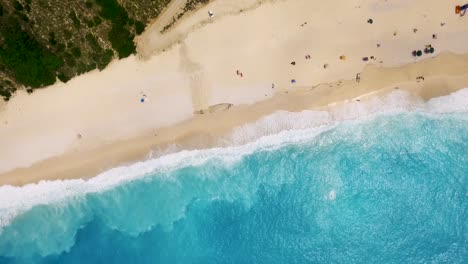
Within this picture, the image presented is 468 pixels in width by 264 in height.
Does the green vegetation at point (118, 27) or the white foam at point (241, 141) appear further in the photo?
the white foam at point (241, 141)

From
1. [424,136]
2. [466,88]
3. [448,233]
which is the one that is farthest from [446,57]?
[448,233]

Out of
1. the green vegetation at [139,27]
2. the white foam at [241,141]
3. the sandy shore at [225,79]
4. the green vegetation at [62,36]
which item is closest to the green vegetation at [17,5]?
the green vegetation at [62,36]

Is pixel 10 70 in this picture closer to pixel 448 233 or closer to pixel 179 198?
pixel 179 198

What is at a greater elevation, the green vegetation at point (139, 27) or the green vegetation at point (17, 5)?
the green vegetation at point (17, 5)

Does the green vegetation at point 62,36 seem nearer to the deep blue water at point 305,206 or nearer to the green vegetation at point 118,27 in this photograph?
the green vegetation at point 118,27

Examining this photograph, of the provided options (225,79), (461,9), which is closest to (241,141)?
(225,79)

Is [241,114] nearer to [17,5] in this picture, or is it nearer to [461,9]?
[17,5]
